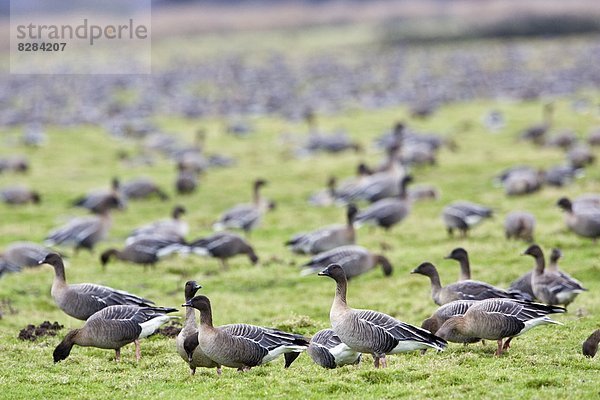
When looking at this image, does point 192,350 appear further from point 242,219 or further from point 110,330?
point 242,219

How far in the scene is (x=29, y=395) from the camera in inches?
484

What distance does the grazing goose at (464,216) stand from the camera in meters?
24.2

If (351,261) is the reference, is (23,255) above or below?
below

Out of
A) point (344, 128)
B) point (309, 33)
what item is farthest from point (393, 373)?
point (309, 33)

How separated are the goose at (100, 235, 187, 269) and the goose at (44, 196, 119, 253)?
2470mm

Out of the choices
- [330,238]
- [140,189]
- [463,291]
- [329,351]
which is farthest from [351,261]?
[140,189]

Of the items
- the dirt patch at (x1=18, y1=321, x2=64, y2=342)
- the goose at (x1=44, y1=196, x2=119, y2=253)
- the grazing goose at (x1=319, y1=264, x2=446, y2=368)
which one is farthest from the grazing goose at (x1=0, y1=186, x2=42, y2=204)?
the grazing goose at (x1=319, y1=264, x2=446, y2=368)

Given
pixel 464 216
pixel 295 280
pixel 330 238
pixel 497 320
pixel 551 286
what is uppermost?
pixel 497 320

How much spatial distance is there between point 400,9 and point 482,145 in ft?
328

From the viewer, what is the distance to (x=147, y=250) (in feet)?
72.3

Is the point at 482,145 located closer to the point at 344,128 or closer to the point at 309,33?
the point at 344,128

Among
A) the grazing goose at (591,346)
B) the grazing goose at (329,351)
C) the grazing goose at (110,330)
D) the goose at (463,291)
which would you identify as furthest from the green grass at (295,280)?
the goose at (463,291)

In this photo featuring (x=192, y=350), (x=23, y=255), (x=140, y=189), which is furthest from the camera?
(x=140, y=189)

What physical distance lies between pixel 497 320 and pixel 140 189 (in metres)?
22.0
